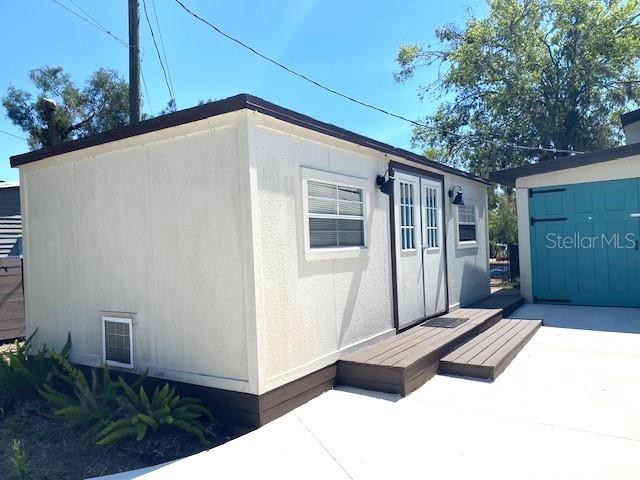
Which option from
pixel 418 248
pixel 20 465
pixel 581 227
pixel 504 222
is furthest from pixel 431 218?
pixel 504 222

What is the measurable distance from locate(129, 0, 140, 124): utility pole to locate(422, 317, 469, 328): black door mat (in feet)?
17.6

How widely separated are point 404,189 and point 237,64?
5884 millimetres

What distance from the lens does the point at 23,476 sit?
284cm

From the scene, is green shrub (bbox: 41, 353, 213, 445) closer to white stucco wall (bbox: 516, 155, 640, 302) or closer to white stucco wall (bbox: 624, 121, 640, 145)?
white stucco wall (bbox: 516, 155, 640, 302)

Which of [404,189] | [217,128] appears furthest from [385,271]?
[217,128]

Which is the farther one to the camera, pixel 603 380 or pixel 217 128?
pixel 603 380

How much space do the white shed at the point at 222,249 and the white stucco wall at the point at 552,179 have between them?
403 cm

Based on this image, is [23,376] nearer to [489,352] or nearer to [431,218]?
[489,352]

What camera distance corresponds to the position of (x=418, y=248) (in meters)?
5.98

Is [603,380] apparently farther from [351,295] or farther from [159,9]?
[159,9]

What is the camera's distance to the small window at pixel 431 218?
6.30 m

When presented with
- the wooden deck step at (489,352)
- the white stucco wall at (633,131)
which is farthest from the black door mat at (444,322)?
the white stucco wall at (633,131)

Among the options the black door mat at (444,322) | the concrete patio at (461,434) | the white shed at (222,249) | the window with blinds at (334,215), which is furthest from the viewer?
the black door mat at (444,322)

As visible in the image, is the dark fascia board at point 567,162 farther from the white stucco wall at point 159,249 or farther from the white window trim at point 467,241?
the white stucco wall at point 159,249
